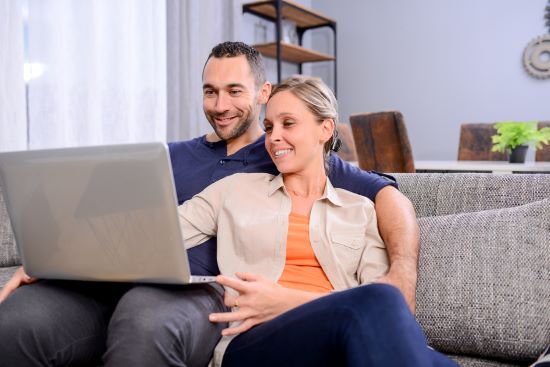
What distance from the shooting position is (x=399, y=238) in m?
1.18

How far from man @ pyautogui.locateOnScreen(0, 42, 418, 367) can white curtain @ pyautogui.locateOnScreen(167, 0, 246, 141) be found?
5.40 ft

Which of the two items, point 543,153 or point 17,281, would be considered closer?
point 17,281

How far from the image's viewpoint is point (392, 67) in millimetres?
4781

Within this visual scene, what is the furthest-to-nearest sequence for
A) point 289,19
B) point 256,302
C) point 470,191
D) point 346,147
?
point 289,19 → point 346,147 → point 470,191 → point 256,302

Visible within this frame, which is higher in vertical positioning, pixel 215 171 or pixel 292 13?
pixel 292 13

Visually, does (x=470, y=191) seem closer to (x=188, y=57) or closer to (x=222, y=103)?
(x=222, y=103)

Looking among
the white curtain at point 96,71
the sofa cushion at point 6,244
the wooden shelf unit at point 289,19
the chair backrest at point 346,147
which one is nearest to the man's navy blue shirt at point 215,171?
the sofa cushion at point 6,244

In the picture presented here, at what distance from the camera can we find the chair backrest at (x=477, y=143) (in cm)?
328

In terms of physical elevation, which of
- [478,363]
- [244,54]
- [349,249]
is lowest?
[478,363]

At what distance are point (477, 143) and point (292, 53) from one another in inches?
65.1

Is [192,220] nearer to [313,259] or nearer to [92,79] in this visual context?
[313,259]

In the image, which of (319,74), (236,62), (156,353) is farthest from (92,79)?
(319,74)

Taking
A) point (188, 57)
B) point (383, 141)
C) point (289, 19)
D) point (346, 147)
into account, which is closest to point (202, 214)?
point (383, 141)

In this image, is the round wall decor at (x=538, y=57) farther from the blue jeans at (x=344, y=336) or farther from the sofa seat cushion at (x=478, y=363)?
the blue jeans at (x=344, y=336)
